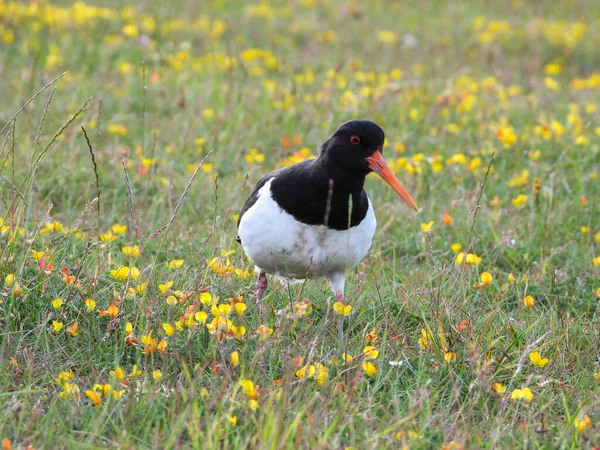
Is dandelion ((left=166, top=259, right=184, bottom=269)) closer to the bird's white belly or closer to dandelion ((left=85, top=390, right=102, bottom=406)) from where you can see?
the bird's white belly

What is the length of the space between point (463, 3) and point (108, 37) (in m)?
5.86

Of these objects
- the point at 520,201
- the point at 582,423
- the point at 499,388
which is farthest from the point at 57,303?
the point at 520,201

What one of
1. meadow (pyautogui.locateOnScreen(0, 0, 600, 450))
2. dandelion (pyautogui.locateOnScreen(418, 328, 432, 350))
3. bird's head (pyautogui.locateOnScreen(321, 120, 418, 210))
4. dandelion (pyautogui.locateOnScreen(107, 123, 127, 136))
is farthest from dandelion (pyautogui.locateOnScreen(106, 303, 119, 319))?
dandelion (pyautogui.locateOnScreen(107, 123, 127, 136))

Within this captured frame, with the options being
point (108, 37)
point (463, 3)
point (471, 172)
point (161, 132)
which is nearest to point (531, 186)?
point (471, 172)

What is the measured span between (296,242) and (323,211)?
20 cm

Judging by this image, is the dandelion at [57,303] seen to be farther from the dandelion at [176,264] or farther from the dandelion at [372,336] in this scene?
the dandelion at [372,336]

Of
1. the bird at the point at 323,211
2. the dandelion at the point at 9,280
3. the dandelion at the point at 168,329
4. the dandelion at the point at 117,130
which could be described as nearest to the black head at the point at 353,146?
the bird at the point at 323,211

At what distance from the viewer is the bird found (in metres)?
4.34

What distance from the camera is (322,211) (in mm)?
4324

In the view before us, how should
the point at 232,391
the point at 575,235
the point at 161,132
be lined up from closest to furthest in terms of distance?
1. the point at 232,391
2. the point at 575,235
3. the point at 161,132

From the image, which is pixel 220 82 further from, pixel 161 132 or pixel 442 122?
pixel 442 122

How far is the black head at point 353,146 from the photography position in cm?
438

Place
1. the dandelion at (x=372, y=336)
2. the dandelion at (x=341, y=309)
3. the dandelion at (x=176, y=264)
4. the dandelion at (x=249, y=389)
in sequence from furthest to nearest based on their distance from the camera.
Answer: the dandelion at (x=176, y=264) → the dandelion at (x=372, y=336) → the dandelion at (x=341, y=309) → the dandelion at (x=249, y=389)

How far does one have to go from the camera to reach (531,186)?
21.6 ft
